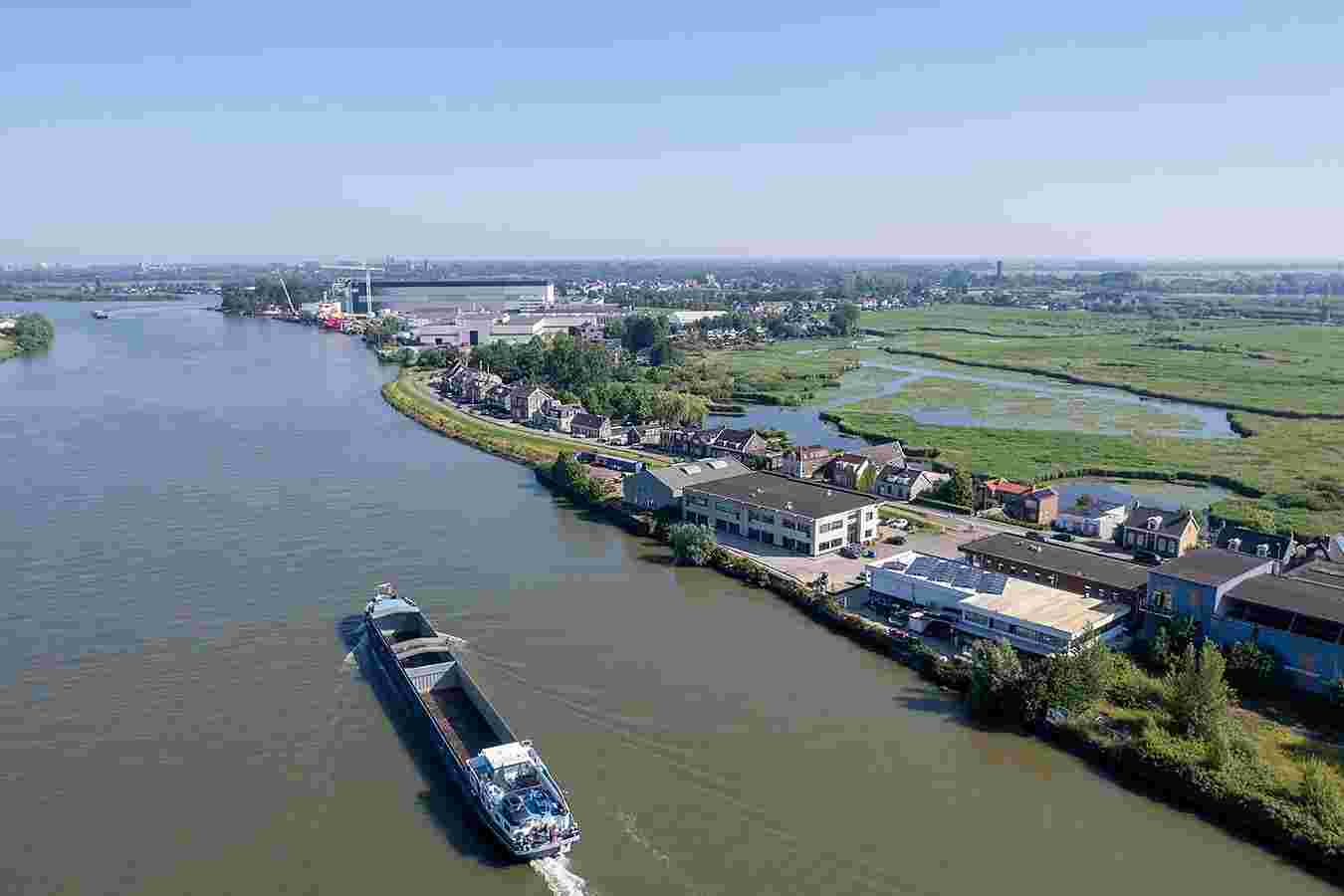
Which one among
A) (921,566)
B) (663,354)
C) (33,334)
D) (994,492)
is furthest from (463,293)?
(921,566)

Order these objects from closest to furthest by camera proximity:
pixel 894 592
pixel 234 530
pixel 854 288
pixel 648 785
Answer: pixel 648 785
pixel 894 592
pixel 234 530
pixel 854 288

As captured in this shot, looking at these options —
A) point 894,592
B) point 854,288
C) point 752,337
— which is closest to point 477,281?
point 752,337

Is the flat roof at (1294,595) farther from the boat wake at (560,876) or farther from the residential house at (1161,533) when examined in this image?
the boat wake at (560,876)

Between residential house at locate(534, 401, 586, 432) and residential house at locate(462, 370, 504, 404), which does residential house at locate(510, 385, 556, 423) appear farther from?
residential house at locate(462, 370, 504, 404)

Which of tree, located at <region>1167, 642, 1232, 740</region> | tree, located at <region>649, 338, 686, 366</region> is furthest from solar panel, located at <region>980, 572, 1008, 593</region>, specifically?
tree, located at <region>649, 338, 686, 366</region>

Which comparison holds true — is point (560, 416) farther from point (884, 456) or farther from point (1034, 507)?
point (1034, 507)

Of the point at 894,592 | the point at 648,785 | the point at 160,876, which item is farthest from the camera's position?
the point at 894,592

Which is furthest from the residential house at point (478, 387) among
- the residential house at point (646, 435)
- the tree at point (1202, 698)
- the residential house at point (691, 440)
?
the tree at point (1202, 698)

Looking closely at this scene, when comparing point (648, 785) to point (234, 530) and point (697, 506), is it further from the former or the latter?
point (234, 530)
